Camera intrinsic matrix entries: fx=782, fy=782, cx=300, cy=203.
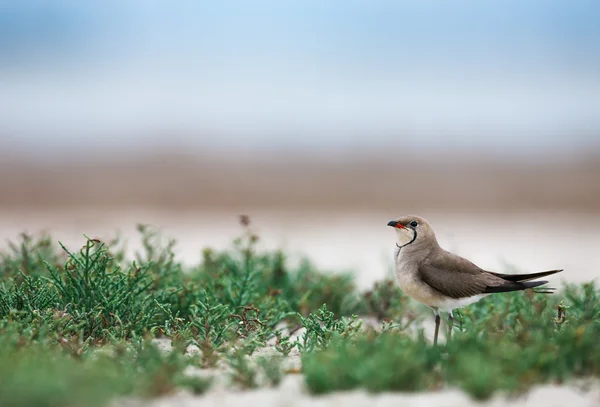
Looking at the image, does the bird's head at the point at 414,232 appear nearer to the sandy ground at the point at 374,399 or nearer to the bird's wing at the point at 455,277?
the bird's wing at the point at 455,277

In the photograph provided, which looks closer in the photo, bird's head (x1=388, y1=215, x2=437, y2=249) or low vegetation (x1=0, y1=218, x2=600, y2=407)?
low vegetation (x1=0, y1=218, x2=600, y2=407)

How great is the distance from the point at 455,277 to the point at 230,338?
1.50 m

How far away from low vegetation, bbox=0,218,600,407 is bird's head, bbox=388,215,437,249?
1.93ft

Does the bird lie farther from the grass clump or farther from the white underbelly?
the grass clump

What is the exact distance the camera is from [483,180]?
2756cm

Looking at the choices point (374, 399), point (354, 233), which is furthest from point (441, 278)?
point (354, 233)

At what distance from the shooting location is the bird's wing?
5012mm

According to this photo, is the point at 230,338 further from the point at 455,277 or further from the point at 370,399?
the point at 455,277

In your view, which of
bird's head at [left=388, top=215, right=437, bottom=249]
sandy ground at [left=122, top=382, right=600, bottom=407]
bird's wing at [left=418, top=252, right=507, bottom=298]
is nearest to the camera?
sandy ground at [left=122, top=382, right=600, bottom=407]

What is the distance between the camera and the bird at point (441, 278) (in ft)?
16.5

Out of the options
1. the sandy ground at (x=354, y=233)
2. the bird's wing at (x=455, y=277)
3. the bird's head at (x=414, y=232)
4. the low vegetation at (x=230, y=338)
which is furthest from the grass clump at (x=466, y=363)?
the sandy ground at (x=354, y=233)

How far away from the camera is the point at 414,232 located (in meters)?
5.37

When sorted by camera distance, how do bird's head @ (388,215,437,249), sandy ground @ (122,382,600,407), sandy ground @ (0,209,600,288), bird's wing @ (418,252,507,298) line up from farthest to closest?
sandy ground @ (0,209,600,288) → bird's head @ (388,215,437,249) → bird's wing @ (418,252,507,298) → sandy ground @ (122,382,600,407)

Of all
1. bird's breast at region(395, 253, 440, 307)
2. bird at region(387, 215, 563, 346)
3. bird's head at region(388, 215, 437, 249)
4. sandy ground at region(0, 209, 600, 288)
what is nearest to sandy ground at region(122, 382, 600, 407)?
bird at region(387, 215, 563, 346)
